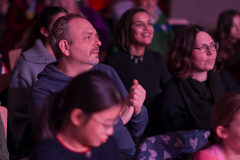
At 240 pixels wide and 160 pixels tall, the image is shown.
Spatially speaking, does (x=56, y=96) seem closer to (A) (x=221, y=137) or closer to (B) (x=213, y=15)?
(A) (x=221, y=137)

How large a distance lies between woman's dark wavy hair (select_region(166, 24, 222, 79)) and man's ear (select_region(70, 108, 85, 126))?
1233 mm

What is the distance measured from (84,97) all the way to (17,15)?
3.36 metres

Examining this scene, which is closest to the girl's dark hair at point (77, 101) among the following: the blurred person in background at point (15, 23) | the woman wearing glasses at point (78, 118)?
the woman wearing glasses at point (78, 118)

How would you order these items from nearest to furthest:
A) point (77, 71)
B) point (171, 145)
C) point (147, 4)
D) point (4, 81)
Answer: point (171, 145)
point (77, 71)
point (4, 81)
point (147, 4)

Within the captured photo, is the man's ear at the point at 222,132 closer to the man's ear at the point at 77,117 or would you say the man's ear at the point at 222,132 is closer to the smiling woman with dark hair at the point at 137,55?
the man's ear at the point at 77,117

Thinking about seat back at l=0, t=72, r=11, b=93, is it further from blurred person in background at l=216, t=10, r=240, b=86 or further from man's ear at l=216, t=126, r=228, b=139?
blurred person in background at l=216, t=10, r=240, b=86

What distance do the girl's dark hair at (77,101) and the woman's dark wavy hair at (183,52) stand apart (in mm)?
1166

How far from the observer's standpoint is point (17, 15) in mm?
4125

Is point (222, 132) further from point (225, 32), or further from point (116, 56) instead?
point (225, 32)

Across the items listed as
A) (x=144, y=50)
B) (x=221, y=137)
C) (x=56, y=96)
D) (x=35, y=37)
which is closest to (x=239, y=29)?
(x=144, y=50)

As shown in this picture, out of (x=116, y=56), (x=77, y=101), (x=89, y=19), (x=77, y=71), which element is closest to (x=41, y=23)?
(x=116, y=56)

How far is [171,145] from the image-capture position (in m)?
1.56

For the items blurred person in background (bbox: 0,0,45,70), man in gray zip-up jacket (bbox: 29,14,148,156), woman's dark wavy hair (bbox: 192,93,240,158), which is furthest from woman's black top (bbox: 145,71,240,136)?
blurred person in background (bbox: 0,0,45,70)

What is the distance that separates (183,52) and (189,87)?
246 mm
